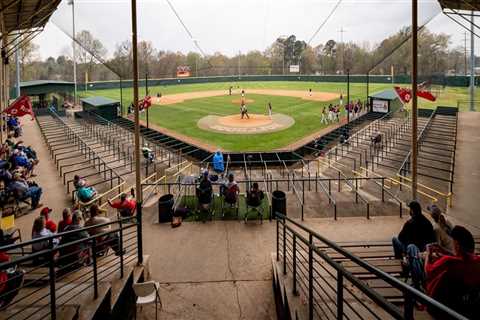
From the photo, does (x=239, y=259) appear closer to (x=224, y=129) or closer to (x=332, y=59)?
(x=224, y=129)

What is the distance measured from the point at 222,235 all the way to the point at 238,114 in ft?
120

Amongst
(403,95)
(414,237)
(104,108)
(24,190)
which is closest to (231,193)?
(414,237)

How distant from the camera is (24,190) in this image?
12469 mm

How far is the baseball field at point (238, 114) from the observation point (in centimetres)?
3158

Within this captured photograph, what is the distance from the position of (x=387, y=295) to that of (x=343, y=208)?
8.20 m

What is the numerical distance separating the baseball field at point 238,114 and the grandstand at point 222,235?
13.2 ft

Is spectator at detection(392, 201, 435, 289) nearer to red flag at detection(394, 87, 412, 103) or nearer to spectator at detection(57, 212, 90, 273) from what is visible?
spectator at detection(57, 212, 90, 273)

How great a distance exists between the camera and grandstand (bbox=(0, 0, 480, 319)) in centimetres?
475

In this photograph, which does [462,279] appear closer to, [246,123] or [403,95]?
[403,95]

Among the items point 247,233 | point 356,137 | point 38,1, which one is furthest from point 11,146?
point 356,137

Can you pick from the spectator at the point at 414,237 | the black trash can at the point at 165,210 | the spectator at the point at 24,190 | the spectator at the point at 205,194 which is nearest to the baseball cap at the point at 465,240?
the spectator at the point at 414,237

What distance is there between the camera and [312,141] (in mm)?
29859

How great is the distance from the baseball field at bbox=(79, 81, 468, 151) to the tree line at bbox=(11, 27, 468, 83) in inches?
251

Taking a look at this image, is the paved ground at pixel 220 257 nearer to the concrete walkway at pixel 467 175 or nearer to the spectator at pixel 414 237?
the concrete walkway at pixel 467 175
